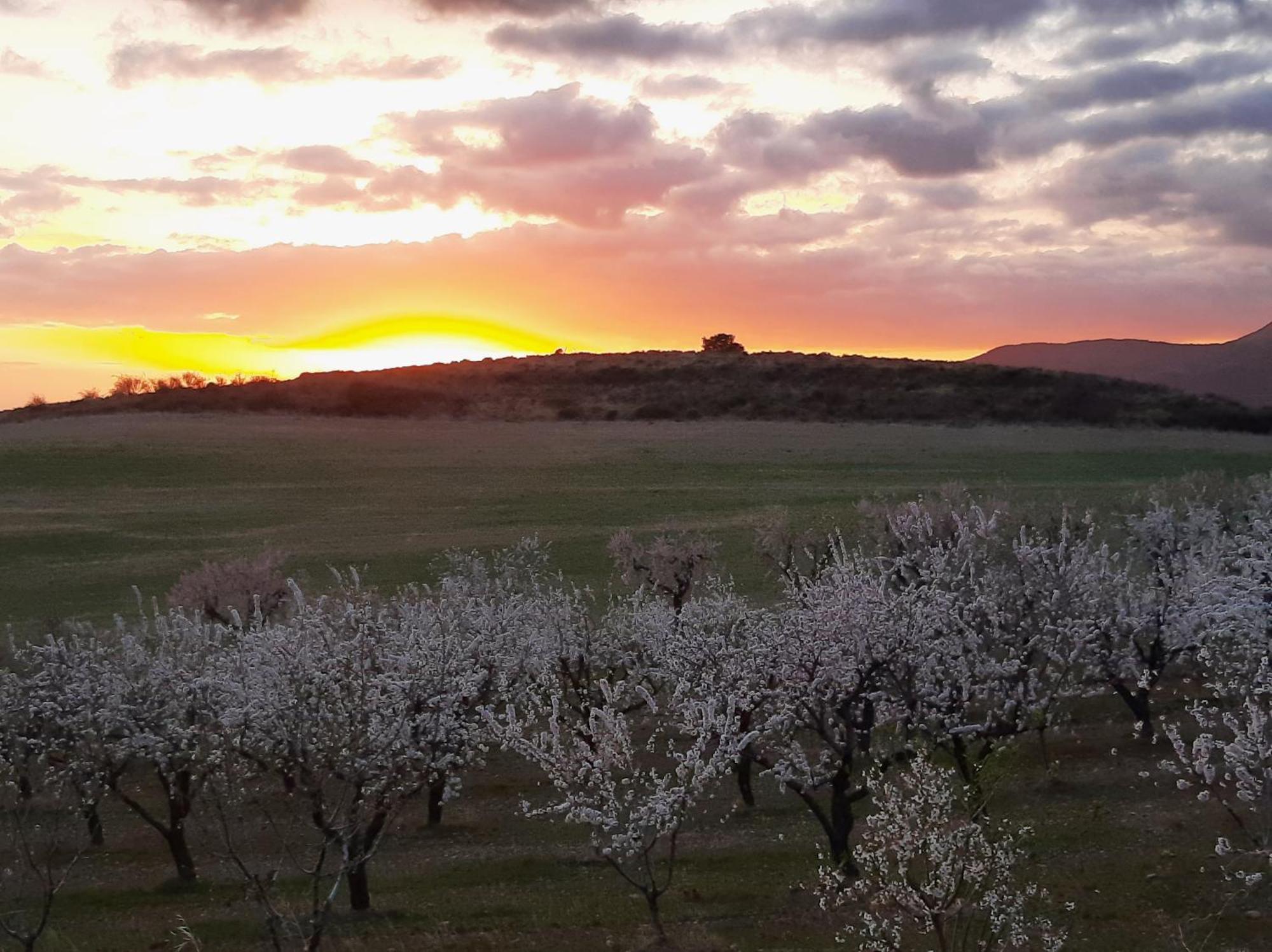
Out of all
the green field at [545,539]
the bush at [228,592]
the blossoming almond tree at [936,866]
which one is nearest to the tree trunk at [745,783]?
the green field at [545,539]

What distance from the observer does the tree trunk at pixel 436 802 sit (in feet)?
107

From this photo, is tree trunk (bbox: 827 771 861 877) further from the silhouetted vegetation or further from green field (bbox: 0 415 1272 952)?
the silhouetted vegetation

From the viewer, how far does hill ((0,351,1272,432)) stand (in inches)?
4894

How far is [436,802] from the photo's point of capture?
32.8 m

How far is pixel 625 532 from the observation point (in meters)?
56.5

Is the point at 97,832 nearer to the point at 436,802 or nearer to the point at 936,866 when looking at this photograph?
the point at 436,802

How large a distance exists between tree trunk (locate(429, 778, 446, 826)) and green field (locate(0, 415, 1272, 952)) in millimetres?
522

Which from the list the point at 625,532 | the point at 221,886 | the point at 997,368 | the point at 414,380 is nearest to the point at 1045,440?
the point at 997,368

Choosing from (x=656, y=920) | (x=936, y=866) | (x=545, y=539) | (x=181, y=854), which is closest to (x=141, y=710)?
(x=181, y=854)

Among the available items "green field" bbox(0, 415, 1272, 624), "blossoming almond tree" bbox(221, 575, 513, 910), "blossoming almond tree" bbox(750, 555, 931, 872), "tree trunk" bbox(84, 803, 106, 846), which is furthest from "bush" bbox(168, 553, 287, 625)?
A: "blossoming almond tree" bbox(750, 555, 931, 872)

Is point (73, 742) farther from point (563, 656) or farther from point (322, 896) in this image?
point (563, 656)

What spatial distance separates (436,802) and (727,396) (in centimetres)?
11032

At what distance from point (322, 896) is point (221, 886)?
3.62 meters

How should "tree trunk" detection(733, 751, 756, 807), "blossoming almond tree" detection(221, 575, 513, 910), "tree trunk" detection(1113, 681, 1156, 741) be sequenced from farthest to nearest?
"tree trunk" detection(1113, 681, 1156, 741)
"tree trunk" detection(733, 751, 756, 807)
"blossoming almond tree" detection(221, 575, 513, 910)
